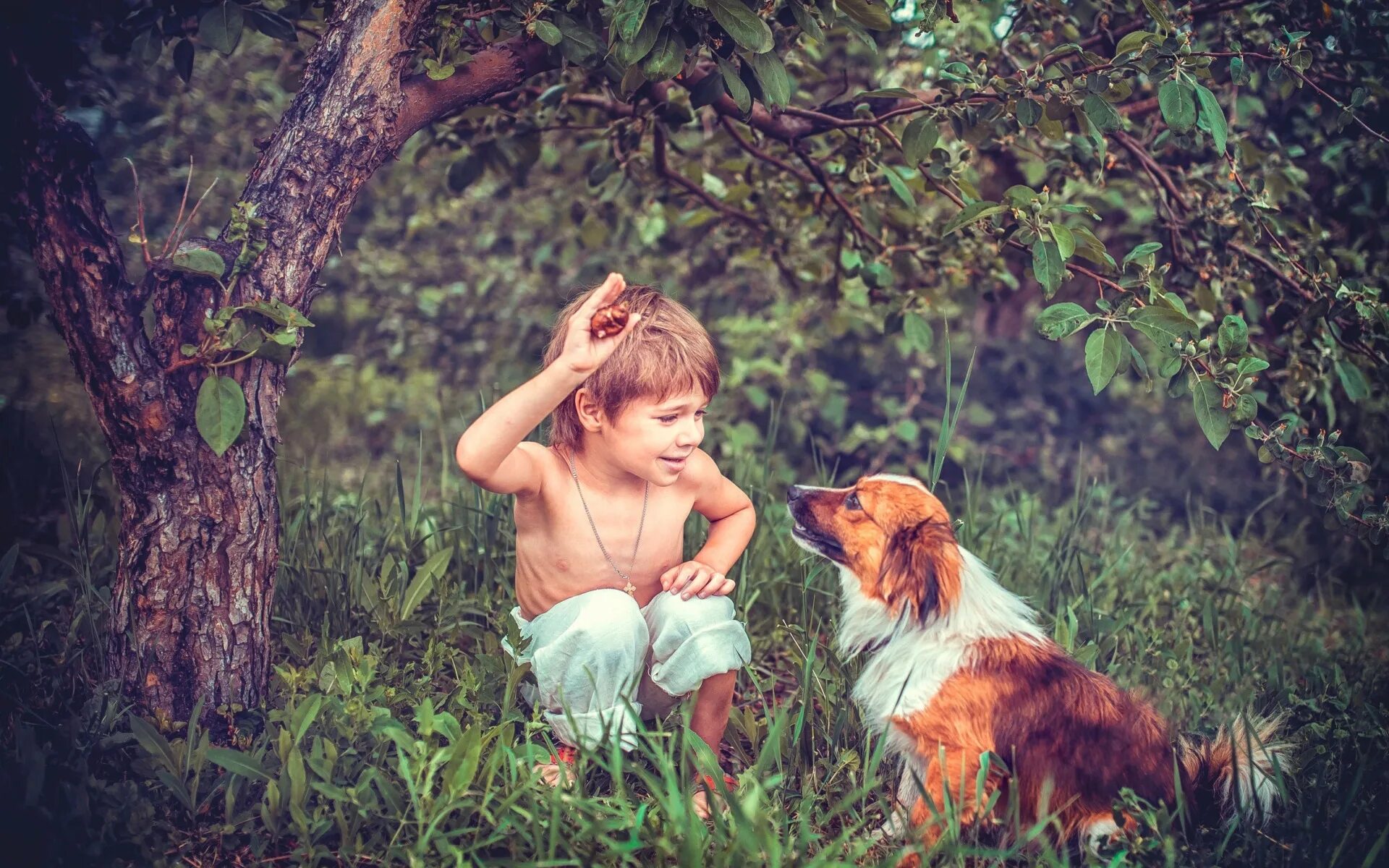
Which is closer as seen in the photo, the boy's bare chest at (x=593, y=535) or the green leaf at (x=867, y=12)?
the green leaf at (x=867, y=12)

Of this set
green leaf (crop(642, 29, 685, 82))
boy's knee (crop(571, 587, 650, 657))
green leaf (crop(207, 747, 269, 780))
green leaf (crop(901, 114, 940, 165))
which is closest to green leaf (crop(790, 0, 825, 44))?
green leaf (crop(642, 29, 685, 82))

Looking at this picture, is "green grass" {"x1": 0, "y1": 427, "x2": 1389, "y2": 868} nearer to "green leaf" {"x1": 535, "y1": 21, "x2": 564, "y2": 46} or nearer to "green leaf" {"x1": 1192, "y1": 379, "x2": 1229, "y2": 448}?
"green leaf" {"x1": 1192, "y1": 379, "x2": 1229, "y2": 448}

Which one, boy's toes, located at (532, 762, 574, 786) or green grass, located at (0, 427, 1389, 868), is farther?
boy's toes, located at (532, 762, 574, 786)

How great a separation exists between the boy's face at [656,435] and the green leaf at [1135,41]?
3.89 ft

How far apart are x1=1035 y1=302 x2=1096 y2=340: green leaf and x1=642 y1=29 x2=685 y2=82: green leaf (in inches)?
36.2

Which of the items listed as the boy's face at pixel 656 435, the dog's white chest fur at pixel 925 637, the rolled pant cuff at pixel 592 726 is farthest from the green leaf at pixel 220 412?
the dog's white chest fur at pixel 925 637

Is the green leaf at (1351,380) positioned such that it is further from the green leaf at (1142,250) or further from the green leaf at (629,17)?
the green leaf at (629,17)

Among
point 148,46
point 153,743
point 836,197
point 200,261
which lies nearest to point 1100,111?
point 836,197

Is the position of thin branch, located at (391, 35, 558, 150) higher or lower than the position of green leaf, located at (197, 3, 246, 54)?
lower

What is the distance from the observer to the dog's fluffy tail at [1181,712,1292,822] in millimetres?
2070

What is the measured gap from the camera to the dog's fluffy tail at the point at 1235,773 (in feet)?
6.79

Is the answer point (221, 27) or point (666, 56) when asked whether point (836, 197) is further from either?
point (221, 27)

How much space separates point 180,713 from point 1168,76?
2.55 meters

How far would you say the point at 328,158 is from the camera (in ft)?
7.25
